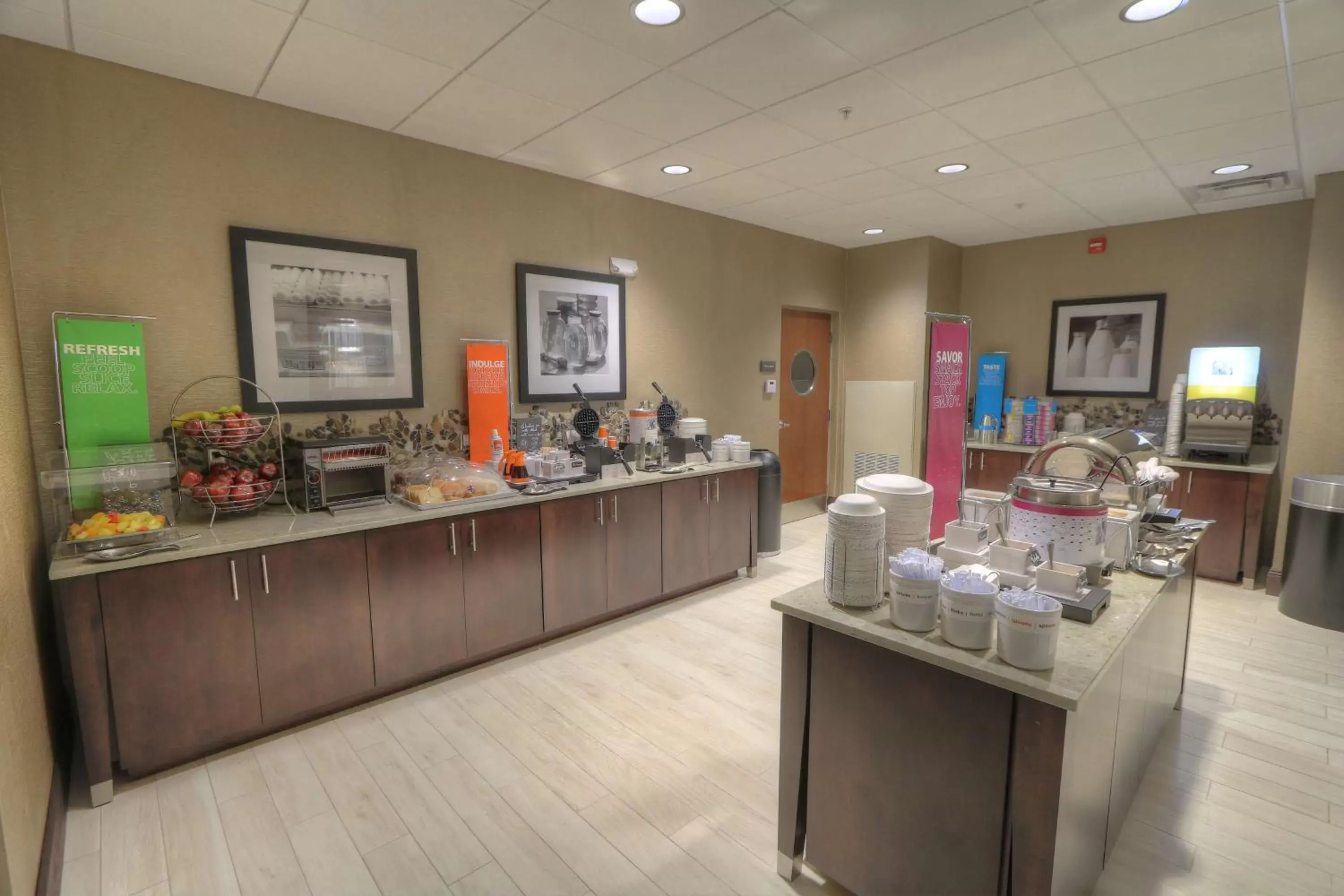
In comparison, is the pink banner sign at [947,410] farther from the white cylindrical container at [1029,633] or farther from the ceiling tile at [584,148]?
the white cylindrical container at [1029,633]

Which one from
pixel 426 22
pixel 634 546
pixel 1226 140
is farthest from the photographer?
pixel 634 546

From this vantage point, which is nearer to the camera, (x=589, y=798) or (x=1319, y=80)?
Result: (x=589, y=798)

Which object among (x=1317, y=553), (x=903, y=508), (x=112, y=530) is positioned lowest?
(x=1317, y=553)

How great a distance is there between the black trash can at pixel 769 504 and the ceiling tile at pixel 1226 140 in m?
3.00

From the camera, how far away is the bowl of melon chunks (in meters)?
2.23

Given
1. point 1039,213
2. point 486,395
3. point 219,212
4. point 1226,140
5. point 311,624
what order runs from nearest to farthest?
point 311,624
point 219,212
point 1226,140
point 486,395
point 1039,213

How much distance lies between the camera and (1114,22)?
2.24 m

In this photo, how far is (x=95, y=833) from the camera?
82.7 inches

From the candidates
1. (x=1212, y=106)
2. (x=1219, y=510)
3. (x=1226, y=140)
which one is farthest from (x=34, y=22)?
(x=1219, y=510)

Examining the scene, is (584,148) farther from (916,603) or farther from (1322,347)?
(1322,347)

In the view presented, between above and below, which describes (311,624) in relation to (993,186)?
below

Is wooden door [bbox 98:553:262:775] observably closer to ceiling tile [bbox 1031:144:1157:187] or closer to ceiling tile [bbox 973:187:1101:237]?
ceiling tile [bbox 1031:144:1157:187]

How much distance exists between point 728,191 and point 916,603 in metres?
3.59

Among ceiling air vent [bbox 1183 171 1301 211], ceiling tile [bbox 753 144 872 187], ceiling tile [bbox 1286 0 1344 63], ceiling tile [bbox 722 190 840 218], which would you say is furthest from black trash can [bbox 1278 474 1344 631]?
ceiling tile [bbox 722 190 840 218]
